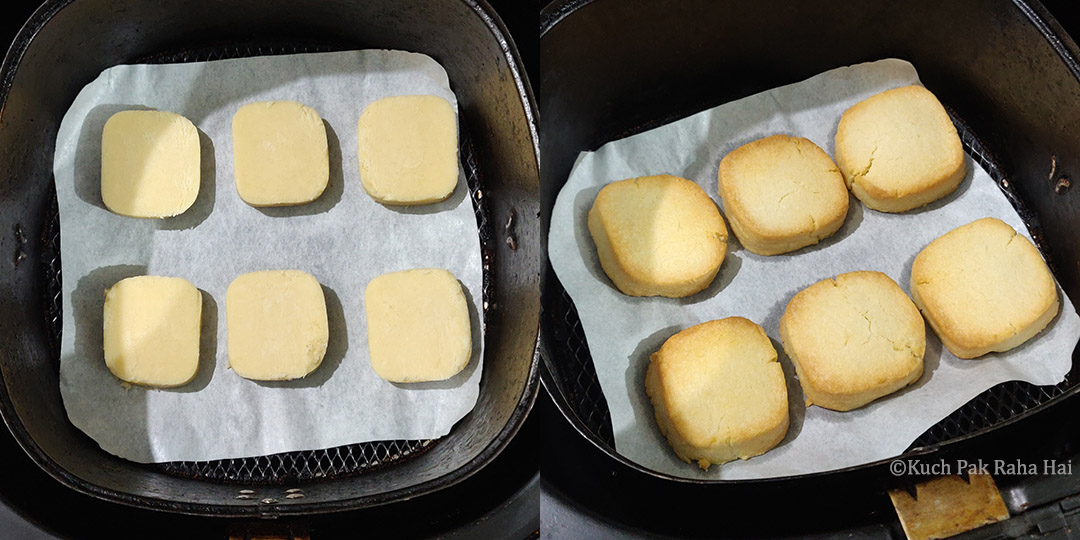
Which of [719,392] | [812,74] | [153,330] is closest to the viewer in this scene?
[719,392]

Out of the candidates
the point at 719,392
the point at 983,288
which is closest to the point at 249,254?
the point at 719,392

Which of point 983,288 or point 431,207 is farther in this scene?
point 431,207

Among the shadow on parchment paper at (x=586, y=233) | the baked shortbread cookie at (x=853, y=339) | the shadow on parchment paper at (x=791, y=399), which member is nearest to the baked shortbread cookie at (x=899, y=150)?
the baked shortbread cookie at (x=853, y=339)

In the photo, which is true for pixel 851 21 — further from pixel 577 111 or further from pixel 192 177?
pixel 192 177

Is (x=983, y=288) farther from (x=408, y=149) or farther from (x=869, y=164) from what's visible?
(x=408, y=149)

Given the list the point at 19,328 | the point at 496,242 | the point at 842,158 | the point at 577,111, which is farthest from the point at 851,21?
the point at 19,328
